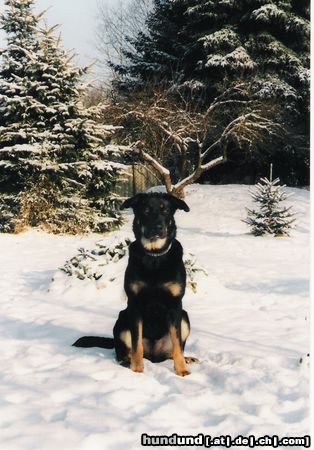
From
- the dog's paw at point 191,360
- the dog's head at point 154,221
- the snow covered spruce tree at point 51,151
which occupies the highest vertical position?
the snow covered spruce tree at point 51,151

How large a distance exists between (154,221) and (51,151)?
1151 centimetres

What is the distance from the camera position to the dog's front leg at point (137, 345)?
355 cm

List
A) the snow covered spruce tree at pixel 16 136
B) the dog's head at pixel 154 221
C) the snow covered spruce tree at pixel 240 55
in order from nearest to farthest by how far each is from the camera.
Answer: the dog's head at pixel 154 221 → the snow covered spruce tree at pixel 16 136 → the snow covered spruce tree at pixel 240 55

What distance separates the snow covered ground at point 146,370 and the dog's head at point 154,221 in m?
1.06

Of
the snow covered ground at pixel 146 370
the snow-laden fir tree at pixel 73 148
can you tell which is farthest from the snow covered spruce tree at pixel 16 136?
the snow covered ground at pixel 146 370

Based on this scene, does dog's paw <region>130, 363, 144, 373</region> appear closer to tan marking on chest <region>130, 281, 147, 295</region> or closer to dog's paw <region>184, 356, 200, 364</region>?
dog's paw <region>184, 356, 200, 364</region>

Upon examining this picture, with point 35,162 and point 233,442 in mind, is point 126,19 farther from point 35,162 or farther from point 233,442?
point 233,442

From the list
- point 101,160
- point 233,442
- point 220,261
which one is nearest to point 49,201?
point 101,160

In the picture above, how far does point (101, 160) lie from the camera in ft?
49.7

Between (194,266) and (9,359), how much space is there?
153 inches

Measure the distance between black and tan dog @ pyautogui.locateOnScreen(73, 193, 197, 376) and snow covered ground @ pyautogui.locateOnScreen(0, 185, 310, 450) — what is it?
256 millimetres

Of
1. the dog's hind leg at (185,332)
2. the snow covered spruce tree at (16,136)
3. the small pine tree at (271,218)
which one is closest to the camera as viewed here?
the dog's hind leg at (185,332)

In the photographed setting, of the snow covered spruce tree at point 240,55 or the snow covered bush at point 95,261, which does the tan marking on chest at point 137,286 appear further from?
the snow covered spruce tree at point 240,55

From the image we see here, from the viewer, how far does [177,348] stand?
11.8 feet
